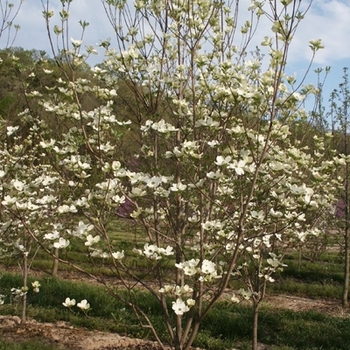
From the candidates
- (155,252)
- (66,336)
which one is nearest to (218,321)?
(66,336)

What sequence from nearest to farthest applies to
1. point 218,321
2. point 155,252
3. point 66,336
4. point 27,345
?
point 155,252 → point 27,345 → point 66,336 → point 218,321

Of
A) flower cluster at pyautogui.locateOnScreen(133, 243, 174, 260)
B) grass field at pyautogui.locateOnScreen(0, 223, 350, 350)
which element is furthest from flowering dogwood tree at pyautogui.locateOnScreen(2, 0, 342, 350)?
grass field at pyautogui.locateOnScreen(0, 223, 350, 350)

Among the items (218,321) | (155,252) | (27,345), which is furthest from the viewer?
(218,321)

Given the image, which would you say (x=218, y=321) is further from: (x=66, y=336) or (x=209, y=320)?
(x=66, y=336)

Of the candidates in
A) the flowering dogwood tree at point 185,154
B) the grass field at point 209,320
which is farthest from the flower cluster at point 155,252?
the grass field at point 209,320

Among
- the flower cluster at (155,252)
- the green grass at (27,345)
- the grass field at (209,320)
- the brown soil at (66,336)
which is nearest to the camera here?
the flower cluster at (155,252)

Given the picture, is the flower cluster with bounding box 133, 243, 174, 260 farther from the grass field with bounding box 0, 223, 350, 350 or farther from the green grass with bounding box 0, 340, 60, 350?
the green grass with bounding box 0, 340, 60, 350

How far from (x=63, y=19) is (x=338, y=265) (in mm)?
9125

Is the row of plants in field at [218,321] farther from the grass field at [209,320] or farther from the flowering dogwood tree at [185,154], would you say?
the flowering dogwood tree at [185,154]

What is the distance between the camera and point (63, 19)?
3.30 meters

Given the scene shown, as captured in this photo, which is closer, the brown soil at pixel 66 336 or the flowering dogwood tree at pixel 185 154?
the flowering dogwood tree at pixel 185 154

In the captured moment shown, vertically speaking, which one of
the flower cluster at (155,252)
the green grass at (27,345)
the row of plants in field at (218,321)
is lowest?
the green grass at (27,345)

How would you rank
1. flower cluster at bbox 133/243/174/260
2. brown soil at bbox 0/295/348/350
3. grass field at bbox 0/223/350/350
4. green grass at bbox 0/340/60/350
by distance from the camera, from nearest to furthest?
flower cluster at bbox 133/243/174/260 → green grass at bbox 0/340/60/350 → brown soil at bbox 0/295/348/350 → grass field at bbox 0/223/350/350

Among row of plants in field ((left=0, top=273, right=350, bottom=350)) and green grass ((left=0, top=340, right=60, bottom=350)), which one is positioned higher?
row of plants in field ((left=0, top=273, right=350, bottom=350))
